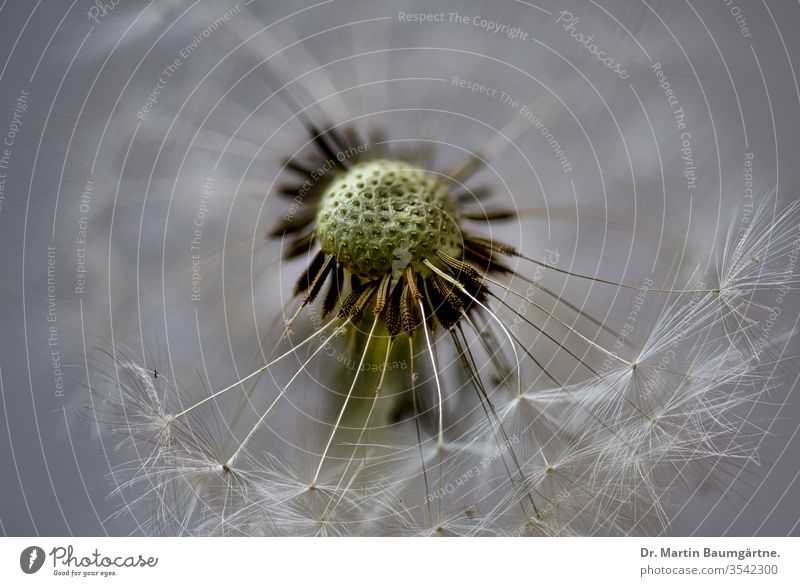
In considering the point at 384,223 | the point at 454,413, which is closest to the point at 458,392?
the point at 454,413

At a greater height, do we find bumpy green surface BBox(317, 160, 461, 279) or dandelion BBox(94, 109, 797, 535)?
bumpy green surface BBox(317, 160, 461, 279)

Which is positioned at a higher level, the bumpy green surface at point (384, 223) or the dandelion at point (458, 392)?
the bumpy green surface at point (384, 223)

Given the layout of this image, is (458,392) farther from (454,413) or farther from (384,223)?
(384,223)

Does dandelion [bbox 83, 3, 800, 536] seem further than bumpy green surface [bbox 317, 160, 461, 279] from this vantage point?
Yes

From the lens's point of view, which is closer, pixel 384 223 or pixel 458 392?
pixel 384 223

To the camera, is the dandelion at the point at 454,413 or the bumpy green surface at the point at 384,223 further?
the dandelion at the point at 454,413
